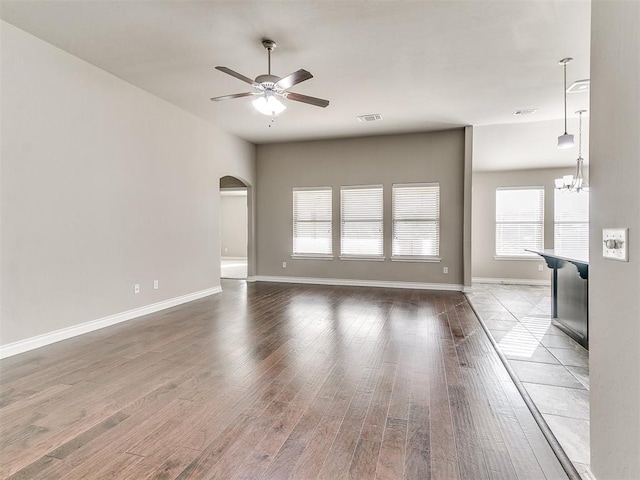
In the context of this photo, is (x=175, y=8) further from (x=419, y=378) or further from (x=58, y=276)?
(x=419, y=378)

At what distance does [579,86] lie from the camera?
4.49m

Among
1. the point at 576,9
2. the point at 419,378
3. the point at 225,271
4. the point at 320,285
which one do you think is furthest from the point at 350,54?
the point at 225,271

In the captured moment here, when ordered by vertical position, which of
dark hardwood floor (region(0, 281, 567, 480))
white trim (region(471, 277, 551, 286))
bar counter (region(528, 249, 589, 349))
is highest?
bar counter (region(528, 249, 589, 349))

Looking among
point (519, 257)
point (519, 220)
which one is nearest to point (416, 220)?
point (519, 220)

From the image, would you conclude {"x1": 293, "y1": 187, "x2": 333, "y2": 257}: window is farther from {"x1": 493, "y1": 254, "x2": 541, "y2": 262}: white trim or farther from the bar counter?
the bar counter

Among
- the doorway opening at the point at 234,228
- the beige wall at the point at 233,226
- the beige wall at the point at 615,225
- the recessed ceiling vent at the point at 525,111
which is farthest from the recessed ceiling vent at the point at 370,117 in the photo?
the beige wall at the point at 233,226

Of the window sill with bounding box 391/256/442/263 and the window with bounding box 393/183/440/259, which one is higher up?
the window with bounding box 393/183/440/259

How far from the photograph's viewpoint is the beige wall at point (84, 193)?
3.32m

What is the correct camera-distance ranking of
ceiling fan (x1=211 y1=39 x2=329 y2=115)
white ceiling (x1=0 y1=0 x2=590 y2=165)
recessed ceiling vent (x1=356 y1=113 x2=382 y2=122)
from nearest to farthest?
white ceiling (x1=0 y1=0 x2=590 y2=165)
ceiling fan (x1=211 y1=39 x2=329 y2=115)
recessed ceiling vent (x1=356 y1=113 x2=382 y2=122)

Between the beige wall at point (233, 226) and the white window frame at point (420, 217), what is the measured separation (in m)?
7.66

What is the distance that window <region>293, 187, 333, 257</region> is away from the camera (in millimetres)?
7680

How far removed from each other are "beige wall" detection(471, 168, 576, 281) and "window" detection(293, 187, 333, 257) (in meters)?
3.52

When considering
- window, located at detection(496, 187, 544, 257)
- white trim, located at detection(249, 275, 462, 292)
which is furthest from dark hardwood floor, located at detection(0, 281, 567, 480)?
window, located at detection(496, 187, 544, 257)

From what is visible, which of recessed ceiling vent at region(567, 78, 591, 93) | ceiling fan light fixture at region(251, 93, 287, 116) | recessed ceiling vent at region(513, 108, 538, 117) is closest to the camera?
ceiling fan light fixture at region(251, 93, 287, 116)
